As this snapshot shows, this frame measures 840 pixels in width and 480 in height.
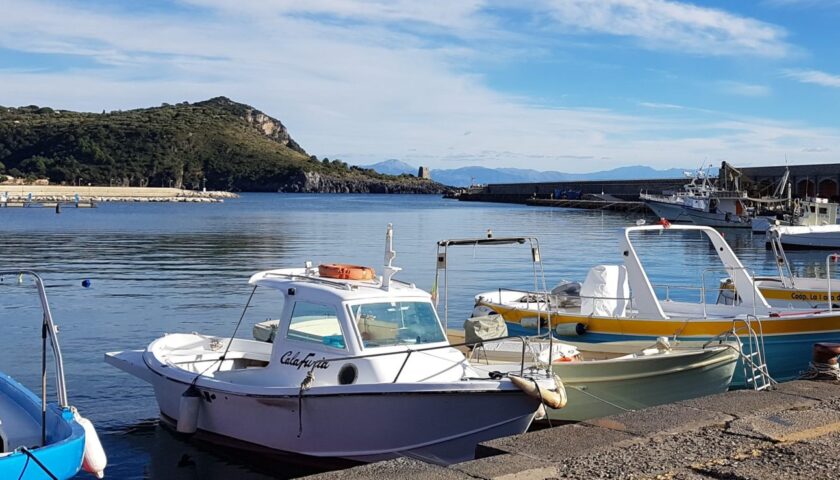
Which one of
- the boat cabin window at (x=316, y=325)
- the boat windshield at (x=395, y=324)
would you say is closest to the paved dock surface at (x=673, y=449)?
the boat windshield at (x=395, y=324)

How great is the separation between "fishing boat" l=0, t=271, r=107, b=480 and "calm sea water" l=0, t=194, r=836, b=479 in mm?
1959

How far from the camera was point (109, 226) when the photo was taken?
69.2 m

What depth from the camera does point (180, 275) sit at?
34.2 m

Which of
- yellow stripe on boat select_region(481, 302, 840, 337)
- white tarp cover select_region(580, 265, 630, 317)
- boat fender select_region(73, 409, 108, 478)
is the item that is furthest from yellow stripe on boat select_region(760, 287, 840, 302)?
boat fender select_region(73, 409, 108, 478)

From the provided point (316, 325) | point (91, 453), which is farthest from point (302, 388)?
point (91, 453)

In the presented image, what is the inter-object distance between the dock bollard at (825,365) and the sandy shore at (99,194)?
13029cm

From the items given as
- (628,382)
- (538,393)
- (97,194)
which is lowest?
(628,382)

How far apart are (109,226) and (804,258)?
4926 centimetres

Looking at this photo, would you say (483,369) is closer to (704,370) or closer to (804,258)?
(704,370)

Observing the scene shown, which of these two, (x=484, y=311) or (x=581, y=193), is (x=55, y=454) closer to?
(x=484, y=311)

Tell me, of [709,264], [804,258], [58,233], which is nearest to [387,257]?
[709,264]

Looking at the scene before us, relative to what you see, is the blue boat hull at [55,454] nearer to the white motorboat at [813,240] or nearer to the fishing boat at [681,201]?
the white motorboat at [813,240]

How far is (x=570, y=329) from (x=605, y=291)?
1.45 meters

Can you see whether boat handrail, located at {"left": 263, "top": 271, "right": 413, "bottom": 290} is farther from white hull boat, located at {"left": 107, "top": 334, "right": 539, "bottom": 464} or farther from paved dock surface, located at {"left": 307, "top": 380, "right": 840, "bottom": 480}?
paved dock surface, located at {"left": 307, "top": 380, "right": 840, "bottom": 480}
